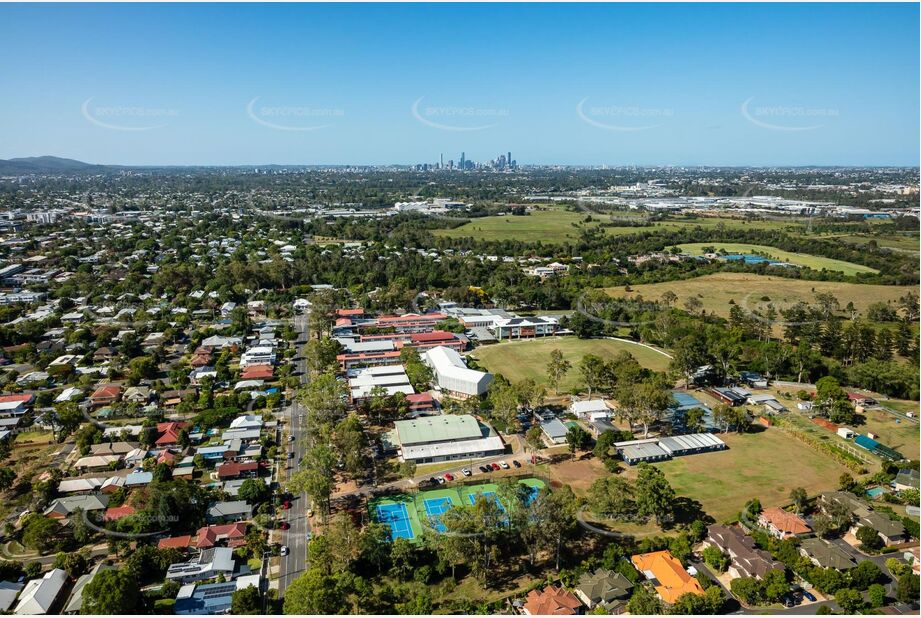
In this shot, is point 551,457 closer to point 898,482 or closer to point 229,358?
point 898,482

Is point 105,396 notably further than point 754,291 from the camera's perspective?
No

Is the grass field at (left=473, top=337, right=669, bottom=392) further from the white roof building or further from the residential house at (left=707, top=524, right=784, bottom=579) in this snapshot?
the residential house at (left=707, top=524, right=784, bottom=579)

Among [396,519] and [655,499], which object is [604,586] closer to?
[655,499]

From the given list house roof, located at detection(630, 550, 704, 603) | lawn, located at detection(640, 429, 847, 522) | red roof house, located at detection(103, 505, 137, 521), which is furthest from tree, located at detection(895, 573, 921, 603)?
red roof house, located at detection(103, 505, 137, 521)

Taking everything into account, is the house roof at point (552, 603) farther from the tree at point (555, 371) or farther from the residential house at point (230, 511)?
the tree at point (555, 371)

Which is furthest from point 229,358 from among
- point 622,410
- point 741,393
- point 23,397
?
point 741,393

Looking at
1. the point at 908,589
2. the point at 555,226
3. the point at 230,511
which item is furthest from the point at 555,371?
the point at 555,226
